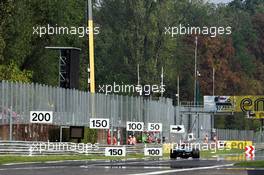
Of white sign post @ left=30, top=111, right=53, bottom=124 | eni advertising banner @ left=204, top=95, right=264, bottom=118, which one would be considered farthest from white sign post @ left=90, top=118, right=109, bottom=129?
eni advertising banner @ left=204, top=95, right=264, bottom=118

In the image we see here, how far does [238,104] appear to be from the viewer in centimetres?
10444

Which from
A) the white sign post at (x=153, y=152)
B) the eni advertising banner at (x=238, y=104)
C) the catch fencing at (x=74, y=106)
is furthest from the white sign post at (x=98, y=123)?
the eni advertising banner at (x=238, y=104)

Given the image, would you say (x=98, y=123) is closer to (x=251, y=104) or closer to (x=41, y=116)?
(x=41, y=116)

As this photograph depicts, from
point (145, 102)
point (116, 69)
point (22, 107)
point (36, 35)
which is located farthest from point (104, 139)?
point (116, 69)

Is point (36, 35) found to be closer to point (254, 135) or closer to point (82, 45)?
point (82, 45)

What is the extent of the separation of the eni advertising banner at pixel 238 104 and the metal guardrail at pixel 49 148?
1555 inches

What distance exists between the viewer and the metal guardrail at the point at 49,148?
2114 inches

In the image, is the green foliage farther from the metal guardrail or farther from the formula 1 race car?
the formula 1 race car

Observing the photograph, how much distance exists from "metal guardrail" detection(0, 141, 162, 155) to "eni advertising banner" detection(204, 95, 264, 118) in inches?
1555

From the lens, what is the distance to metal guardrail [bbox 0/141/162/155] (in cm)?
5369

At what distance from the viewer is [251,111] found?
345ft

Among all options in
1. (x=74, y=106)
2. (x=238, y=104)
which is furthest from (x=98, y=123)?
(x=238, y=104)

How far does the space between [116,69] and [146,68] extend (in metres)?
5.42

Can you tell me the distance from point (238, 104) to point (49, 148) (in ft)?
165
